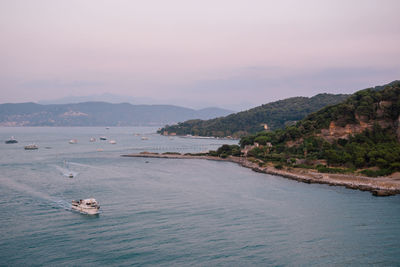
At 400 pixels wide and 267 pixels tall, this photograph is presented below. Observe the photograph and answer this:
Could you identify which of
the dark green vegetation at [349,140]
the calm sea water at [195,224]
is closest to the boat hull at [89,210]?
the calm sea water at [195,224]

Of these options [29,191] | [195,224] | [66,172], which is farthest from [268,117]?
[195,224]

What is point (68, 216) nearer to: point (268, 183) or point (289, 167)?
point (268, 183)

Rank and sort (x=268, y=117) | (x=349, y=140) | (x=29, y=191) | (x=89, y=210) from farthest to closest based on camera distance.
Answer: (x=268, y=117)
(x=349, y=140)
(x=29, y=191)
(x=89, y=210)

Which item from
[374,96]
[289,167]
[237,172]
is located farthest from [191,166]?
[374,96]

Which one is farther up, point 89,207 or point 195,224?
point 89,207

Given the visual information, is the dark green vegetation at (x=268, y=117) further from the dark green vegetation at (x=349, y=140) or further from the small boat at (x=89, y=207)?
the small boat at (x=89, y=207)

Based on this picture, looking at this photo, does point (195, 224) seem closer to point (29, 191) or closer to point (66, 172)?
point (29, 191)
